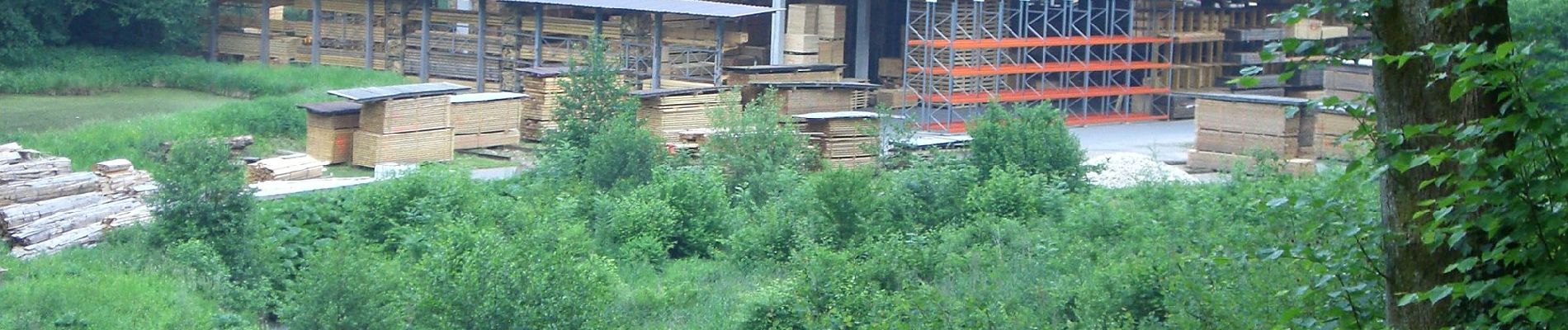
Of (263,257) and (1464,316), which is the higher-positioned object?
(1464,316)

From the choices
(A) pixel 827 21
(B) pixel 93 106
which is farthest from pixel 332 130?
(A) pixel 827 21

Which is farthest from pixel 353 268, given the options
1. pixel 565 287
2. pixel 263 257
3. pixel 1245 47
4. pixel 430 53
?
pixel 1245 47

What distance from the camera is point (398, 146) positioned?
2577cm

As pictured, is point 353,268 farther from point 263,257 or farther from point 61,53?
point 61,53

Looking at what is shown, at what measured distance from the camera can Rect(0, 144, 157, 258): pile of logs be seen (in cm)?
1978

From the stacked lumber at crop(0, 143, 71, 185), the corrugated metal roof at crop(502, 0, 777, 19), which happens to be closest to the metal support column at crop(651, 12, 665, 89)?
the corrugated metal roof at crop(502, 0, 777, 19)

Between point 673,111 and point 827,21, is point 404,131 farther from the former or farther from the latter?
point 827,21

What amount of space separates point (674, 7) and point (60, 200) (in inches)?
531

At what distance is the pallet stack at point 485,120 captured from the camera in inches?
1072

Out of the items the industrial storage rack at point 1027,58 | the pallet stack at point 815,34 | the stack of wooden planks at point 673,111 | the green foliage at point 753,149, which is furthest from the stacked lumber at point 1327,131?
the pallet stack at point 815,34

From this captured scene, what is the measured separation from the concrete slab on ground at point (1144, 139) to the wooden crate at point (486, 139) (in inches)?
416

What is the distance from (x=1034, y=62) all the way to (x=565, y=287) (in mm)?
22922

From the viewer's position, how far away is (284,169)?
24156 millimetres

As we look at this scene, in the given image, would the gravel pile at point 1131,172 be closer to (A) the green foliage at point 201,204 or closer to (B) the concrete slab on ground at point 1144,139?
(B) the concrete slab on ground at point 1144,139
